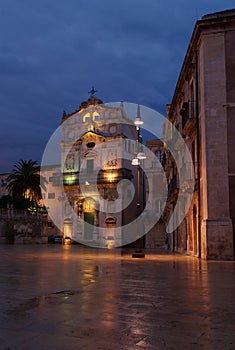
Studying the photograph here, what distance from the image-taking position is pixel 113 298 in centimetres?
745

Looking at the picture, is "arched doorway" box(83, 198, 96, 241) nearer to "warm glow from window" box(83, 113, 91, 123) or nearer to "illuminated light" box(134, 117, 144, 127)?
"warm glow from window" box(83, 113, 91, 123)

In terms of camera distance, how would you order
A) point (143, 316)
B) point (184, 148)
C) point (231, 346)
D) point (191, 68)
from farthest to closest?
point (184, 148)
point (191, 68)
point (143, 316)
point (231, 346)

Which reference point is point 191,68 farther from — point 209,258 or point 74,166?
point 74,166

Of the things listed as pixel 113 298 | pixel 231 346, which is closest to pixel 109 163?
pixel 113 298

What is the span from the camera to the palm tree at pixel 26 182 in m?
53.4

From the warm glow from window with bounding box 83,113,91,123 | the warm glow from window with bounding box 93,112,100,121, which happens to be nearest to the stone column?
the warm glow from window with bounding box 93,112,100,121

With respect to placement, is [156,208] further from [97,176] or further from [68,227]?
[68,227]

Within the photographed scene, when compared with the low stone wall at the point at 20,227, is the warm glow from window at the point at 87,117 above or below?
above

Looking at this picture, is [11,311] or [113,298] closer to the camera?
[11,311]

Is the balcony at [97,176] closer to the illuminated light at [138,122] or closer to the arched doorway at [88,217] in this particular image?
the arched doorway at [88,217]

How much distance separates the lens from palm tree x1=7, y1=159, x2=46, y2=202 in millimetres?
53375

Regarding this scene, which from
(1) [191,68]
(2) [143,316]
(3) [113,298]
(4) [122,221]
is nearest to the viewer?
(2) [143,316]

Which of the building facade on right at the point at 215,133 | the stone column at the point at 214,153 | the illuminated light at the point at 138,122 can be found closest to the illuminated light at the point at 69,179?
the illuminated light at the point at 138,122

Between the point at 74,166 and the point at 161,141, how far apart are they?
13.6m
